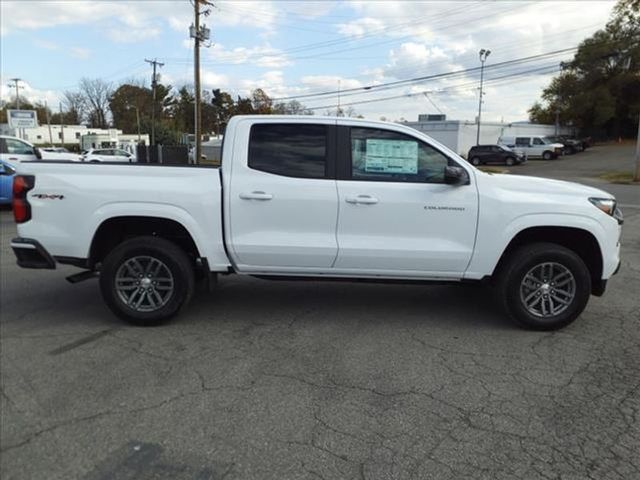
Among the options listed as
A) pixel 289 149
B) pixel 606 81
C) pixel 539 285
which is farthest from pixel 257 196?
pixel 606 81

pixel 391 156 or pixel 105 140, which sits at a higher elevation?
pixel 105 140

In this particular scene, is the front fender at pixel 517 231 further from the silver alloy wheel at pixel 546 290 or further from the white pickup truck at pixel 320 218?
the silver alloy wheel at pixel 546 290

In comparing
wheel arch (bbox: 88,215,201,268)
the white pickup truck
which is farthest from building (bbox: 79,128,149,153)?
the white pickup truck

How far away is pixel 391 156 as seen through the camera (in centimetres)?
473

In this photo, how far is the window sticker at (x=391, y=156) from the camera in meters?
4.71

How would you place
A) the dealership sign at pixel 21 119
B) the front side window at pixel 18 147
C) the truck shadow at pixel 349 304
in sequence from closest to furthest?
the truck shadow at pixel 349 304 < the front side window at pixel 18 147 < the dealership sign at pixel 21 119

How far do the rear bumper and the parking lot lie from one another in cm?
61

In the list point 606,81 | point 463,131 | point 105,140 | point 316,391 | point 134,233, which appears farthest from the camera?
point 105,140

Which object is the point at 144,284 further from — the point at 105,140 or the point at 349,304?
the point at 105,140

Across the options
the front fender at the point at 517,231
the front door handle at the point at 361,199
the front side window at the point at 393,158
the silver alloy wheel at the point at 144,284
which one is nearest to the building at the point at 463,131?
the front fender at the point at 517,231

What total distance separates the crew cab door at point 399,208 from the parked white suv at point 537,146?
43962 mm

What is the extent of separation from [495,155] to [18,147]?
115 ft

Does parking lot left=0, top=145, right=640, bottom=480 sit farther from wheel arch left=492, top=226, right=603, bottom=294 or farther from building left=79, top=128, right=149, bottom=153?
building left=79, top=128, right=149, bottom=153

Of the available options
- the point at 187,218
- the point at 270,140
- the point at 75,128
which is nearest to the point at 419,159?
the point at 270,140
